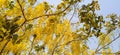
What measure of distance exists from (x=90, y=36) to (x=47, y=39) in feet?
6.27

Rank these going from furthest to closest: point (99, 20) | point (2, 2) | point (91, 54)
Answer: point (91, 54)
point (2, 2)
point (99, 20)

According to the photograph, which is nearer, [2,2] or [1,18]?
[1,18]

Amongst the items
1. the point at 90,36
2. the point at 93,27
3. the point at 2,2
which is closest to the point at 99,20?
the point at 93,27

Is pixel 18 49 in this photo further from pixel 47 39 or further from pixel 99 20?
pixel 99 20

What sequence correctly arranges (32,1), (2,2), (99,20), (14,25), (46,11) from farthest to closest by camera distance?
(46,11) < (32,1) < (2,2) < (99,20) < (14,25)

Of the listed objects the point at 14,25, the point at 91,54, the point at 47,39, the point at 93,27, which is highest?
the point at 14,25

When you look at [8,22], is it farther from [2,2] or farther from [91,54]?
[91,54]

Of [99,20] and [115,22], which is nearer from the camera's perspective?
[99,20]

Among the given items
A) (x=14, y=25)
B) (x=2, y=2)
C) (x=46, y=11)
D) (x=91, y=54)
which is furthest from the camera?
(x=91, y=54)

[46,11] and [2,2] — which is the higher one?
[2,2]

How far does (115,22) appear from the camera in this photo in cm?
872

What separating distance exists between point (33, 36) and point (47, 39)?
1.49ft

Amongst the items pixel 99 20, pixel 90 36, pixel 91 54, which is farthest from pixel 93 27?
pixel 91 54

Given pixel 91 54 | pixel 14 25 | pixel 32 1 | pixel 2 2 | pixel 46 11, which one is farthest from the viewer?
pixel 91 54
